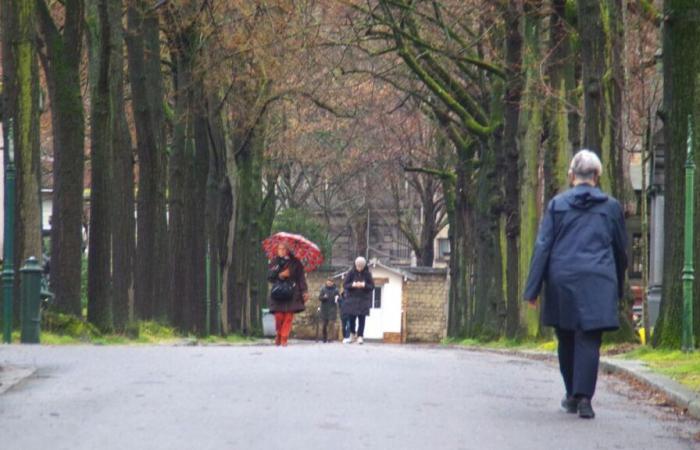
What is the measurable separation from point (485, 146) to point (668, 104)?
18.5 meters

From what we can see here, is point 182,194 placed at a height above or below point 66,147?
below

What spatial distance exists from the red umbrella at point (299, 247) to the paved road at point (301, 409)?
11.9 meters

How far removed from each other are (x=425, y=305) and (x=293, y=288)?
58108 mm

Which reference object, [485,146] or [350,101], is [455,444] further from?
[350,101]

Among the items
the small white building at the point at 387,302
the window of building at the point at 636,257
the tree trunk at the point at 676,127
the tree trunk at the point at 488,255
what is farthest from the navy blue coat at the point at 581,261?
the small white building at the point at 387,302

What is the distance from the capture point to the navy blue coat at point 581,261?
12180mm

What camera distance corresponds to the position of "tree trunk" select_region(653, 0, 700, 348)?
20.2 meters

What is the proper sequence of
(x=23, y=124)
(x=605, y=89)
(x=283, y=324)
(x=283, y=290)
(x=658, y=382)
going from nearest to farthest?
(x=658, y=382) < (x=605, y=89) < (x=23, y=124) < (x=283, y=290) < (x=283, y=324)

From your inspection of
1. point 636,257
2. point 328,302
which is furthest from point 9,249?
point 636,257

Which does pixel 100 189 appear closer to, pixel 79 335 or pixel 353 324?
pixel 79 335

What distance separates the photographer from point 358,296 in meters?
36.5

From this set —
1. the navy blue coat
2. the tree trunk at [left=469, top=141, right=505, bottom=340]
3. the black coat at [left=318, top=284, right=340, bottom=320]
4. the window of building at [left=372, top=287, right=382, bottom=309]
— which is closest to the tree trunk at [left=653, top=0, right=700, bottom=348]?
the navy blue coat

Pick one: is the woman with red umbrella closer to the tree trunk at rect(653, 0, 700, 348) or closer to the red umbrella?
the red umbrella

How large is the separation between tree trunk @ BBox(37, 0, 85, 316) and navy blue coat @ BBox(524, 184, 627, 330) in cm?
1471
